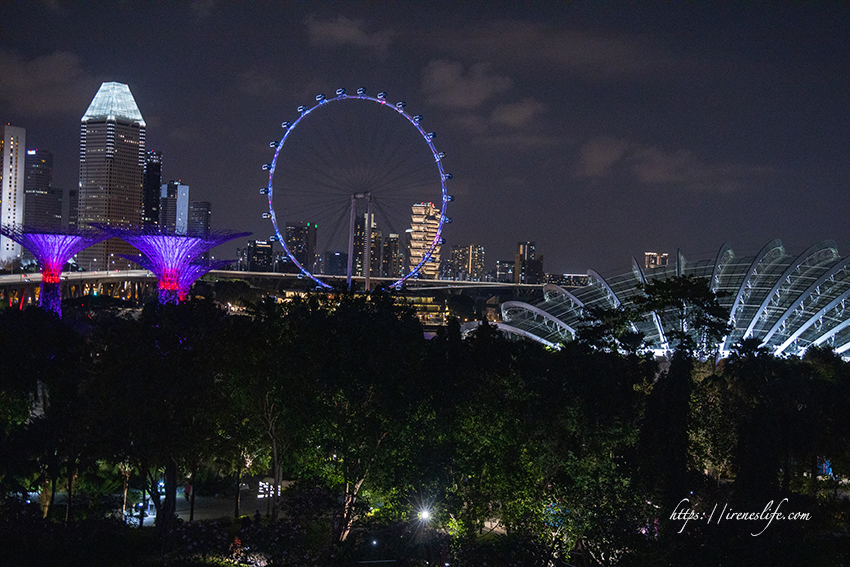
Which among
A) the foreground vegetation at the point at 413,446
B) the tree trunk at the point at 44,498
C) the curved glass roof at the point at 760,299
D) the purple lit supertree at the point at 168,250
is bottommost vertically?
the tree trunk at the point at 44,498

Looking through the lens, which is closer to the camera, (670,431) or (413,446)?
(413,446)

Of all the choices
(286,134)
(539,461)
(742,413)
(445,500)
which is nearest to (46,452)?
(445,500)

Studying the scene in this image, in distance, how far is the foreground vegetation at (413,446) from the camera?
69.6 feet

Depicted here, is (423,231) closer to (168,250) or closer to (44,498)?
(168,250)

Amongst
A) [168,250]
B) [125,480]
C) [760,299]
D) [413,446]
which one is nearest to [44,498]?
[125,480]

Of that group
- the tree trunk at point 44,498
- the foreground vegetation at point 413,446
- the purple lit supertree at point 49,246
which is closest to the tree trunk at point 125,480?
the foreground vegetation at point 413,446

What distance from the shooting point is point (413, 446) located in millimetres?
22266

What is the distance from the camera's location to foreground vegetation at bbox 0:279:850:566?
69.6 feet

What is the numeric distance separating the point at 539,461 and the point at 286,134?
43883mm

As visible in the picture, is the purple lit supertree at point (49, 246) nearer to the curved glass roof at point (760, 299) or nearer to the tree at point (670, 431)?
the curved glass roof at point (760, 299)

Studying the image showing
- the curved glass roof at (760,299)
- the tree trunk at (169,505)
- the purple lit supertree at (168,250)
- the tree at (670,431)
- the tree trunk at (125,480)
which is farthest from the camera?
the purple lit supertree at (168,250)

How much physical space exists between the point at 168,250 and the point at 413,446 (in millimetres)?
54374

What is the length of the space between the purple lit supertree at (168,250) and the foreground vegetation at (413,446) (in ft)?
145

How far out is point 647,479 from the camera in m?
22.2
